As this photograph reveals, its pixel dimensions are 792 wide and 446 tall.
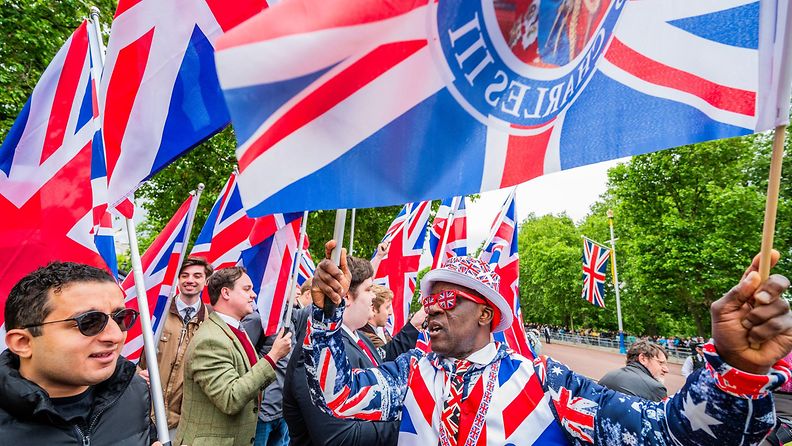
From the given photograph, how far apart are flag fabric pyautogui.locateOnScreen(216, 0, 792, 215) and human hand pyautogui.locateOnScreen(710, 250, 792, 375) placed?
0.71 m

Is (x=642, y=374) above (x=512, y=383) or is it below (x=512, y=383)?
below

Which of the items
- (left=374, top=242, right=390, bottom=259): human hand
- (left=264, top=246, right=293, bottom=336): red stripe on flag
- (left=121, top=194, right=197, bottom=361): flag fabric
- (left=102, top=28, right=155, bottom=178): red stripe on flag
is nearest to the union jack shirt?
(left=102, top=28, right=155, bottom=178): red stripe on flag

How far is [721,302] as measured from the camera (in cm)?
162

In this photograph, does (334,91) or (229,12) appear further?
(229,12)

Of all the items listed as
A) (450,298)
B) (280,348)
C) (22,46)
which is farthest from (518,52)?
(22,46)

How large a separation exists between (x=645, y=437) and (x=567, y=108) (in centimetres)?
123

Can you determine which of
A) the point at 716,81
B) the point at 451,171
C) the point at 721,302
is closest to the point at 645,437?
the point at 721,302

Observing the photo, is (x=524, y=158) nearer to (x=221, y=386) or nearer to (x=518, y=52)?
(x=518, y=52)

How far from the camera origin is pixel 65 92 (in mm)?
3219

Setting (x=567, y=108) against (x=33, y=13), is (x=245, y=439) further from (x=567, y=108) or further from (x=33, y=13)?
(x=33, y=13)

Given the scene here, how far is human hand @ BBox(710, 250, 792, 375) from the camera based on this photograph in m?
1.56

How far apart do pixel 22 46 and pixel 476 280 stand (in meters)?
9.00

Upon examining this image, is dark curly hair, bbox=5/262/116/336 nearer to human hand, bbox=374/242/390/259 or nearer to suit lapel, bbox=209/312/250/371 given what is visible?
suit lapel, bbox=209/312/250/371

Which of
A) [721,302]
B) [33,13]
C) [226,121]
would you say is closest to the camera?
[721,302]
